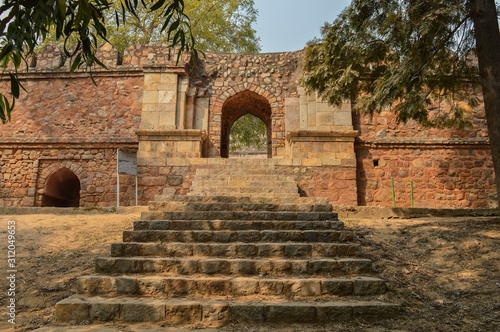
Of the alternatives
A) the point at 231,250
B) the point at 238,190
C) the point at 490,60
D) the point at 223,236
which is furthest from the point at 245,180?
the point at 490,60

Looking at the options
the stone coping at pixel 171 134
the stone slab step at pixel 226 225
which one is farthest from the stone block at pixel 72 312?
the stone coping at pixel 171 134

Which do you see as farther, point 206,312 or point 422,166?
point 422,166

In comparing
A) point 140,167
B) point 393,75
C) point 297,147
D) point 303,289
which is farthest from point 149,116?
point 303,289

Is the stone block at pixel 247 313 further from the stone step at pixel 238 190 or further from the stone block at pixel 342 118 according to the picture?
the stone block at pixel 342 118

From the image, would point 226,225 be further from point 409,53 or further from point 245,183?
point 409,53

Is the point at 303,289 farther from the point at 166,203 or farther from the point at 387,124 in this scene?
the point at 387,124

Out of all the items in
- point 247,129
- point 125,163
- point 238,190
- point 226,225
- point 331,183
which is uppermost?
point 247,129

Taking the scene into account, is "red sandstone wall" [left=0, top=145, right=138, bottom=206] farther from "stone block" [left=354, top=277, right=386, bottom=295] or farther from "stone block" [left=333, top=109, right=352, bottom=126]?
"stone block" [left=354, top=277, right=386, bottom=295]

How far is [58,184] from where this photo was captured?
1014cm

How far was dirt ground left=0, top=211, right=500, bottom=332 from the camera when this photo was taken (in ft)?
10.9

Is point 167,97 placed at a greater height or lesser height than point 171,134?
greater

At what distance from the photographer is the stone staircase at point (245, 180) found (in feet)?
22.4

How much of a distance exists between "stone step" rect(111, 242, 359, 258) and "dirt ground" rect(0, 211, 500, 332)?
0.46 m

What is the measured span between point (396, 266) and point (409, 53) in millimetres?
3617
